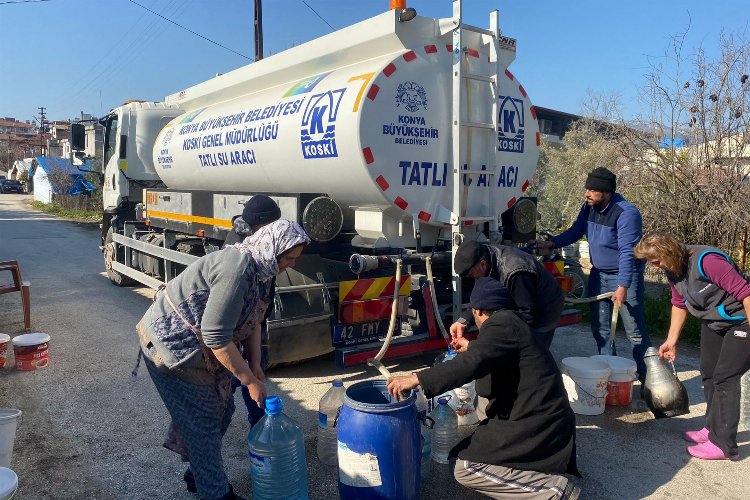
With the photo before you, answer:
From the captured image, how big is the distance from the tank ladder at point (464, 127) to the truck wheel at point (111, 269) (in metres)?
6.64

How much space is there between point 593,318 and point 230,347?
11.5 ft

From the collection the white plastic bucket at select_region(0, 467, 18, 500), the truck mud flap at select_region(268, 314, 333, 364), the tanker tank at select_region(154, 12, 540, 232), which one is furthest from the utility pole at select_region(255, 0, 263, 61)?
the white plastic bucket at select_region(0, 467, 18, 500)

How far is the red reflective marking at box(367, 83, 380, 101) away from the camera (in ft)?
15.0

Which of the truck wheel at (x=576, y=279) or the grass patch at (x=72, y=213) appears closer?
the truck wheel at (x=576, y=279)

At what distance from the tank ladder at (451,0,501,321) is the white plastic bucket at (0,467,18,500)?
336 cm

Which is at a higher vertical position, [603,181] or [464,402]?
[603,181]

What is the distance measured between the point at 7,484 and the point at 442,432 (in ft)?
7.43

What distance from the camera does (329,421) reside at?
3.52 meters

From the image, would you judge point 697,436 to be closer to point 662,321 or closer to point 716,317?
point 716,317

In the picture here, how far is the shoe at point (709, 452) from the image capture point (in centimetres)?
360

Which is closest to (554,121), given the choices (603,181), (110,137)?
(110,137)

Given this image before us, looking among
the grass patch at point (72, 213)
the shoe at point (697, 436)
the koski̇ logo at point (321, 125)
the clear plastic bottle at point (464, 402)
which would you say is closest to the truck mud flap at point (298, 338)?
the clear plastic bottle at point (464, 402)

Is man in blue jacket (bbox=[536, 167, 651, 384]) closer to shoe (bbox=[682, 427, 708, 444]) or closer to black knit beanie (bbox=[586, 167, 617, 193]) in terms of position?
black knit beanie (bbox=[586, 167, 617, 193])

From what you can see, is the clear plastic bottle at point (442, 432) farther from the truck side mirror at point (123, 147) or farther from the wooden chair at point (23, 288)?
the truck side mirror at point (123, 147)
